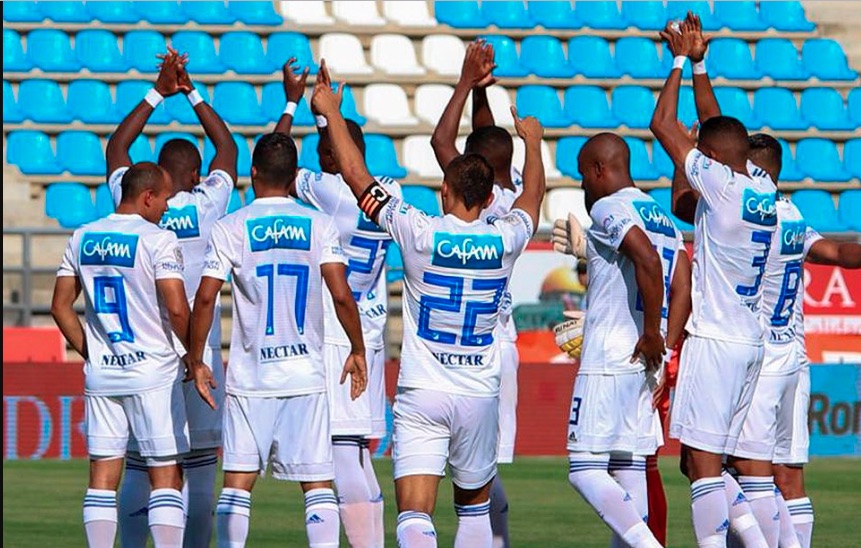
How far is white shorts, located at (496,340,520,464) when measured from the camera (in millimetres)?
8750

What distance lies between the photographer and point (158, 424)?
25.7ft

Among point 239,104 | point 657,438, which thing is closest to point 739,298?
point 657,438

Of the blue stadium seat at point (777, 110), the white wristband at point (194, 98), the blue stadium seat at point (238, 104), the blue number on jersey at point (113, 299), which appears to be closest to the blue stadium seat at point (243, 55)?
the blue stadium seat at point (238, 104)

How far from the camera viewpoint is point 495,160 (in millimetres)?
8508

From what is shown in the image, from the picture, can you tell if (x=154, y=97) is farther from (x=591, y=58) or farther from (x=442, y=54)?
(x=591, y=58)

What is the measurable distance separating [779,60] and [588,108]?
3312 millimetres

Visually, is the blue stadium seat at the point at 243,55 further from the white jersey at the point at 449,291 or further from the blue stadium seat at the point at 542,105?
the white jersey at the point at 449,291

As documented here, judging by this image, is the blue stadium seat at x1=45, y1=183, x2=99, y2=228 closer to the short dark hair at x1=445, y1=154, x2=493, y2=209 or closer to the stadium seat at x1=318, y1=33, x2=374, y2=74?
the stadium seat at x1=318, y1=33, x2=374, y2=74

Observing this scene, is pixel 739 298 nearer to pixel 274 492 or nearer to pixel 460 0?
pixel 274 492

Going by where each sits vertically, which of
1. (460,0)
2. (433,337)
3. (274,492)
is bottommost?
(274,492)

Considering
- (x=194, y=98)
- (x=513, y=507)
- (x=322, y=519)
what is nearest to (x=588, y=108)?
(x=513, y=507)

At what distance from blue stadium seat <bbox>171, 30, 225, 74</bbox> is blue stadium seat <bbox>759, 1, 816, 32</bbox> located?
842 centimetres

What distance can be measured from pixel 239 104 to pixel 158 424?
14255mm

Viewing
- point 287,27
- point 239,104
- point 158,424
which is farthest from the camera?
point 287,27
